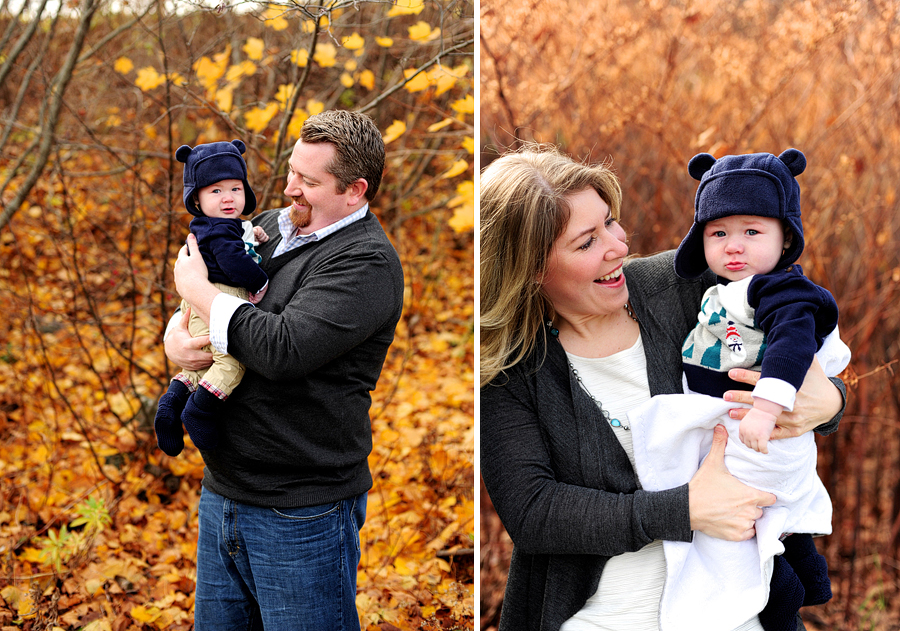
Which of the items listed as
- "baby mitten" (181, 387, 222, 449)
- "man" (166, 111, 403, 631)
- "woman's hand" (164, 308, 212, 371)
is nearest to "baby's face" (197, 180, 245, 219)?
"man" (166, 111, 403, 631)

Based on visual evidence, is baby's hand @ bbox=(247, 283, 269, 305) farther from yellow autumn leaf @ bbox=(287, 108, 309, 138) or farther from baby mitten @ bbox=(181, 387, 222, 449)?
yellow autumn leaf @ bbox=(287, 108, 309, 138)

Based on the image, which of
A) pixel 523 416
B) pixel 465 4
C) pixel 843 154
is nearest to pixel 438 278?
pixel 465 4

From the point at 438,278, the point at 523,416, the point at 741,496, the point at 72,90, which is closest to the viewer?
the point at 741,496

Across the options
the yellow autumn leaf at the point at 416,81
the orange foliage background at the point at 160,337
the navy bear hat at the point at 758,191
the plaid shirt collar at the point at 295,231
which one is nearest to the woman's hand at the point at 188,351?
the plaid shirt collar at the point at 295,231

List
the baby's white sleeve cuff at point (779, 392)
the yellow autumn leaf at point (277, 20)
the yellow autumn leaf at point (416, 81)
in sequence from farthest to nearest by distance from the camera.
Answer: the yellow autumn leaf at point (416, 81) < the yellow autumn leaf at point (277, 20) < the baby's white sleeve cuff at point (779, 392)

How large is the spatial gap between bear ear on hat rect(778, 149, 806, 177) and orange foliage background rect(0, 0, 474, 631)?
1400 millimetres

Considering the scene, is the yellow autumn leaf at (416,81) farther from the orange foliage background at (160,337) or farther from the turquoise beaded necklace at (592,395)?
the turquoise beaded necklace at (592,395)

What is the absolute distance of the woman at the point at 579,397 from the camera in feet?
5.84

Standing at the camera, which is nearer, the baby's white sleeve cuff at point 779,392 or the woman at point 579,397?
the baby's white sleeve cuff at point 779,392

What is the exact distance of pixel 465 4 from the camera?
3428 millimetres

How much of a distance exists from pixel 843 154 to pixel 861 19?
25.1 inches

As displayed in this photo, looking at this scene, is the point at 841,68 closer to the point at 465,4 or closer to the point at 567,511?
the point at 465,4

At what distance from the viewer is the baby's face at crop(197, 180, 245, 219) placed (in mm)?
1917

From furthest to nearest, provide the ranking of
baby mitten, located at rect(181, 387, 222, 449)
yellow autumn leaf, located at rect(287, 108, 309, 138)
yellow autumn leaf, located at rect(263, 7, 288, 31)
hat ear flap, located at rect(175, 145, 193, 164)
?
yellow autumn leaf, located at rect(287, 108, 309, 138), yellow autumn leaf, located at rect(263, 7, 288, 31), hat ear flap, located at rect(175, 145, 193, 164), baby mitten, located at rect(181, 387, 222, 449)
